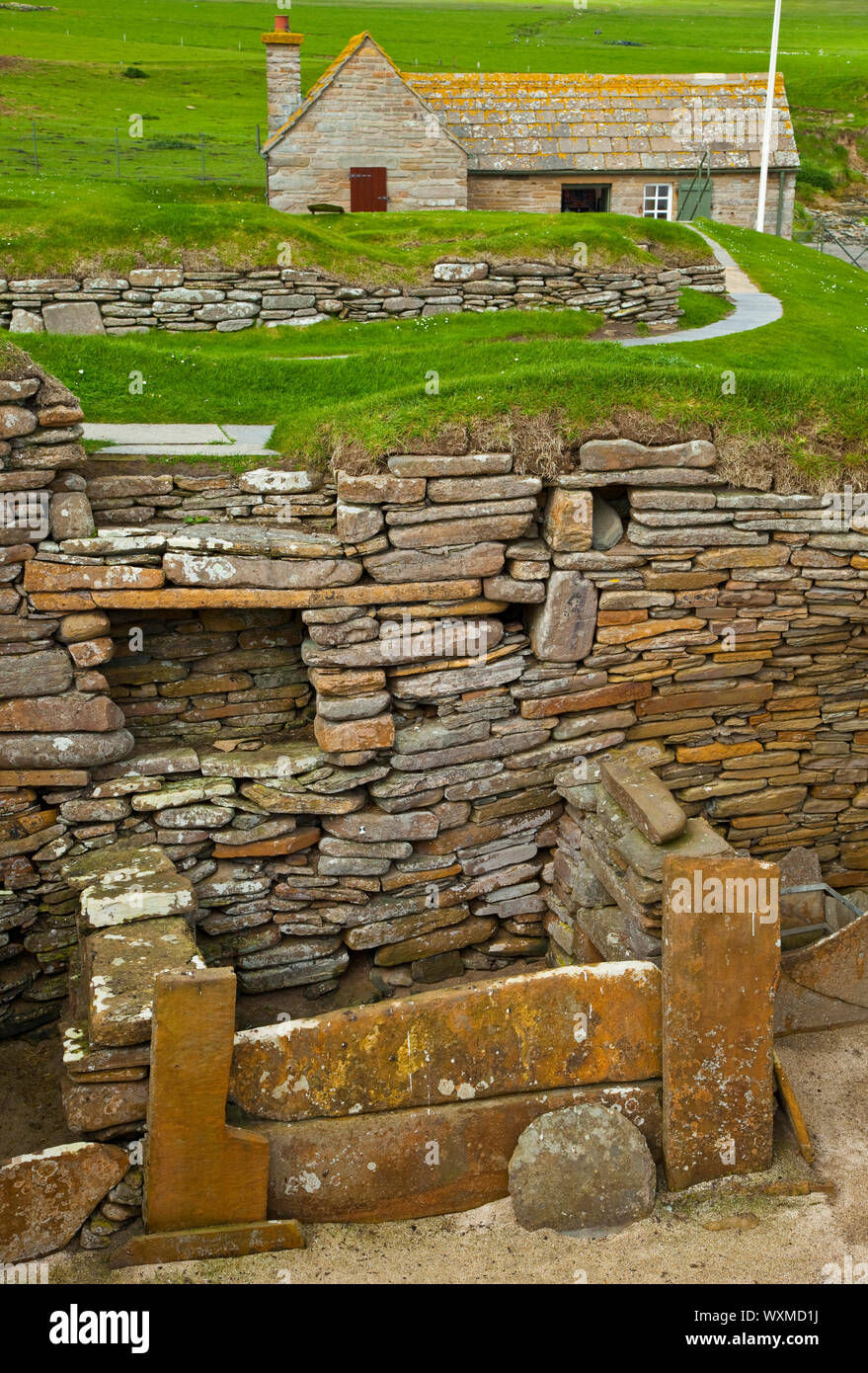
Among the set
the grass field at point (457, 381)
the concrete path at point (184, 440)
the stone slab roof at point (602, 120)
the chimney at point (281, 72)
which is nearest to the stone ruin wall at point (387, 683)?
the concrete path at point (184, 440)

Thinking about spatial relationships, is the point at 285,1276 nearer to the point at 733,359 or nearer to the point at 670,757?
the point at 670,757

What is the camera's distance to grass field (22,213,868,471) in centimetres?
919

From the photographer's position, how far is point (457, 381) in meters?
9.46

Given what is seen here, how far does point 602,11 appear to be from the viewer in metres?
83.9

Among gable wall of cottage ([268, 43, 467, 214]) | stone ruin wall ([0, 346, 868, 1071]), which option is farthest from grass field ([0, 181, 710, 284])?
gable wall of cottage ([268, 43, 467, 214])

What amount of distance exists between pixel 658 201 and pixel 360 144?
8582 millimetres

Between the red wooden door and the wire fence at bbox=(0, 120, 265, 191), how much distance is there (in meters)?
11.3

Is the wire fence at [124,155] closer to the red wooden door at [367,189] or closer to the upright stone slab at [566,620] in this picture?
the red wooden door at [367,189]

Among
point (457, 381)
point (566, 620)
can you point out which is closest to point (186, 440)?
point (457, 381)

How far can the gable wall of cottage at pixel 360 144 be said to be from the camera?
24375mm

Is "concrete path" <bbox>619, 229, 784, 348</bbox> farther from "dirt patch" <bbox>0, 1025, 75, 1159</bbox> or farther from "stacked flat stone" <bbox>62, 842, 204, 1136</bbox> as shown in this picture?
"dirt patch" <bbox>0, 1025, 75, 1159</bbox>

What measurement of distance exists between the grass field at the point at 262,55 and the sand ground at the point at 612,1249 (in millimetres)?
27170

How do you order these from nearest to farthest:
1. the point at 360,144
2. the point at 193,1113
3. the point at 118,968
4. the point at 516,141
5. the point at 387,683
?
the point at 193,1113 → the point at 118,968 → the point at 387,683 → the point at 360,144 → the point at 516,141

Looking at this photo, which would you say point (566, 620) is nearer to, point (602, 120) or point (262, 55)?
point (602, 120)
